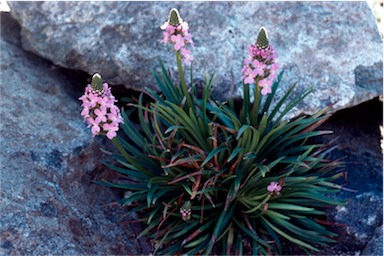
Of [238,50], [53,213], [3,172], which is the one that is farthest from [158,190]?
[238,50]

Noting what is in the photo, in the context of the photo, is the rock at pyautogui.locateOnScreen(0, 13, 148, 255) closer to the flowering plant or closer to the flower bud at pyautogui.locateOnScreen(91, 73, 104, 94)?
the flowering plant

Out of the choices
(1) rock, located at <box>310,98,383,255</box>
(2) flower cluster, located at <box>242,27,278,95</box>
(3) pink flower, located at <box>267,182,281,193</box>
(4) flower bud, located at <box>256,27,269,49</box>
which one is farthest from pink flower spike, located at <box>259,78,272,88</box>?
(1) rock, located at <box>310,98,383,255</box>

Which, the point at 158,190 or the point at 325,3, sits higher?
the point at 325,3

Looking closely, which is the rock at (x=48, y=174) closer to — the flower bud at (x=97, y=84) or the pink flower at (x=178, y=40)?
the flower bud at (x=97, y=84)

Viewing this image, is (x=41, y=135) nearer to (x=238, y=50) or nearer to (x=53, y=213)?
(x=53, y=213)

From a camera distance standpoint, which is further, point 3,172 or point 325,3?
point 325,3

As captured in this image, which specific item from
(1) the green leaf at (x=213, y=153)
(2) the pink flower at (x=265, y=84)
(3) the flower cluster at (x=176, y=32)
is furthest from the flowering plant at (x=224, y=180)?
(2) the pink flower at (x=265, y=84)
